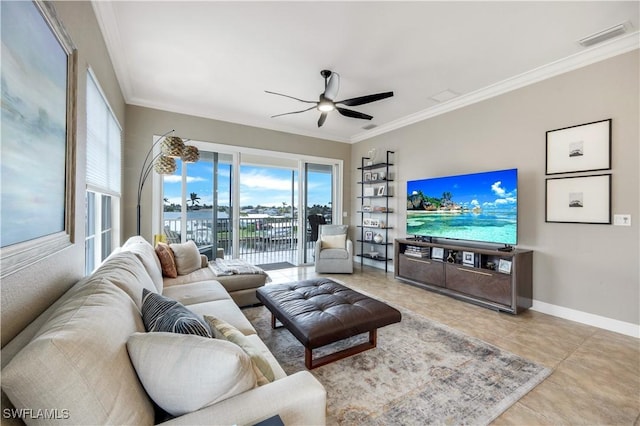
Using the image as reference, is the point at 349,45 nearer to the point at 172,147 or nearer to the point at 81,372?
the point at 172,147

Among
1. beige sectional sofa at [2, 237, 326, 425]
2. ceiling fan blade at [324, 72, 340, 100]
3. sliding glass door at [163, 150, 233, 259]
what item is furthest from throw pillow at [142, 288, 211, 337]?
sliding glass door at [163, 150, 233, 259]

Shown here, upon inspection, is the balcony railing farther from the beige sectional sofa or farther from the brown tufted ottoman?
the beige sectional sofa

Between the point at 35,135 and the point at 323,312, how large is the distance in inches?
73.6

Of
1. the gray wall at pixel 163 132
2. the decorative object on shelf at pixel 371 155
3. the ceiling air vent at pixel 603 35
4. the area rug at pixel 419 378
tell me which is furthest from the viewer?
→ the decorative object on shelf at pixel 371 155

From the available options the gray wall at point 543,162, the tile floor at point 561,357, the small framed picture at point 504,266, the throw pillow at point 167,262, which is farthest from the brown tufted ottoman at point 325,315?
the gray wall at point 543,162

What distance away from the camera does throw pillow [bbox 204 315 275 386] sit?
3.42 feet

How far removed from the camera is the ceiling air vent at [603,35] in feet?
7.63

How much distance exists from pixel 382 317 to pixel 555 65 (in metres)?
3.34

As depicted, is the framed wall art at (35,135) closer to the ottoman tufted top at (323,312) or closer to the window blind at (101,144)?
the window blind at (101,144)

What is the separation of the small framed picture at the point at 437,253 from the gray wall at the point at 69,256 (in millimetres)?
3815

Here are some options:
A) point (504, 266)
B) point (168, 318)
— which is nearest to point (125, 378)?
point (168, 318)

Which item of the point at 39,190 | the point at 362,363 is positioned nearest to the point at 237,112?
the point at 39,190

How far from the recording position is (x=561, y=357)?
2137 millimetres

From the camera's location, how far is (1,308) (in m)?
0.83
